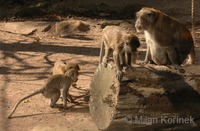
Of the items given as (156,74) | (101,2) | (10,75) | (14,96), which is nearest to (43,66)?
(10,75)

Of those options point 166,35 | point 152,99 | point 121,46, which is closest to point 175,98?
point 152,99

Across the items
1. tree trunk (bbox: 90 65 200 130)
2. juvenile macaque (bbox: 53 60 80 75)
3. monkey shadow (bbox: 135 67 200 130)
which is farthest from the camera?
juvenile macaque (bbox: 53 60 80 75)

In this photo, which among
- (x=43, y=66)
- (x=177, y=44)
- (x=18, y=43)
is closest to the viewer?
(x=177, y=44)

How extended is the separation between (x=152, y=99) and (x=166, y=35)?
140cm

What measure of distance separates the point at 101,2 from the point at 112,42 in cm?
1069

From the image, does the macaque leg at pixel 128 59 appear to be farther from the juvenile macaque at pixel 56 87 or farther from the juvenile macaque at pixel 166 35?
the juvenile macaque at pixel 56 87

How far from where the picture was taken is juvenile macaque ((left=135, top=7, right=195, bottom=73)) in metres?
6.95

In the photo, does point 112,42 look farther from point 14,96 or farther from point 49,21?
point 49,21

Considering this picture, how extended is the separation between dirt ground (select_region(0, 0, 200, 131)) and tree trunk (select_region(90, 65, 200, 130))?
0.88m

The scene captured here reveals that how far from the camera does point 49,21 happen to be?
14.8 m

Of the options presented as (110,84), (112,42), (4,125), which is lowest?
(4,125)

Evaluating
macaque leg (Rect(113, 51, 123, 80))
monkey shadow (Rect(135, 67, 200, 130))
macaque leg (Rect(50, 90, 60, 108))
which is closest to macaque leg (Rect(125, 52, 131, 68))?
macaque leg (Rect(113, 51, 123, 80))

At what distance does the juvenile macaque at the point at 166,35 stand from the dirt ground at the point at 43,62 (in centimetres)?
156

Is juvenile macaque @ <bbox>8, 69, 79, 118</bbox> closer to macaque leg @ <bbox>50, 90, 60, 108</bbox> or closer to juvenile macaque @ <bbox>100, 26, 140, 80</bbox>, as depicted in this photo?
macaque leg @ <bbox>50, 90, 60, 108</bbox>
